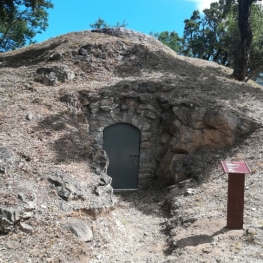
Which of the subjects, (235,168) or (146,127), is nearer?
(235,168)

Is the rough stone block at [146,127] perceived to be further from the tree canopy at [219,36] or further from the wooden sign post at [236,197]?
the tree canopy at [219,36]

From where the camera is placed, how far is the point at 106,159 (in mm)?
7566

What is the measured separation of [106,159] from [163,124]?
8.71ft

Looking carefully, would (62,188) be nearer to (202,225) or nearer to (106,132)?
(202,225)

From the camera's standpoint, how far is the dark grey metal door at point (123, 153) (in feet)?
30.5

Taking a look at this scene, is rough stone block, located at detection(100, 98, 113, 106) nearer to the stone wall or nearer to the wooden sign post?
the stone wall

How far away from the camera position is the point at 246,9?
12.6 m

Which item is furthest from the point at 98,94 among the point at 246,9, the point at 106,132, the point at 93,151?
the point at 246,9

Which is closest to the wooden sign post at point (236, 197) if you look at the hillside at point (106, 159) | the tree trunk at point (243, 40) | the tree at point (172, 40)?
the hillside at point (106, 159)

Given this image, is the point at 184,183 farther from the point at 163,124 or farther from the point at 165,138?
the point at 163,124

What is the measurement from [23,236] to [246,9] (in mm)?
11555

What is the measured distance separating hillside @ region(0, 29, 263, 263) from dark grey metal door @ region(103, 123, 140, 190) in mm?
192

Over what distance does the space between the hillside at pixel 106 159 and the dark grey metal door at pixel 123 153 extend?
19 centimetres

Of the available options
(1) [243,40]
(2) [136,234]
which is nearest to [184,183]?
(2) [136,234]
